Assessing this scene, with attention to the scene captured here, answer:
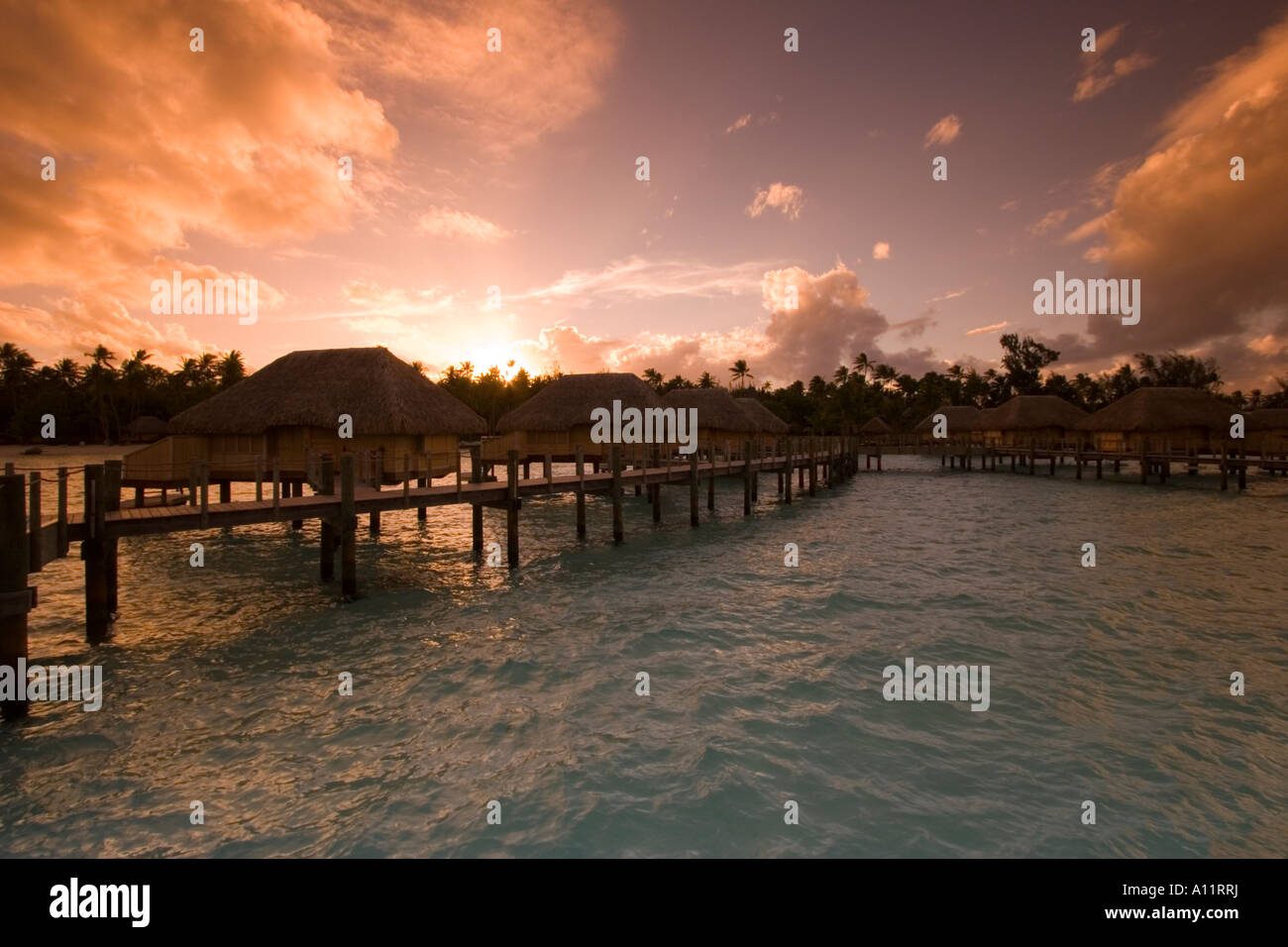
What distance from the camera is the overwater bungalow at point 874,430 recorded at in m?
70.2

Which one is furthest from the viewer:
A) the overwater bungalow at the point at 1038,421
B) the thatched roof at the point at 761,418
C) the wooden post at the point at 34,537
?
the overwater bungalow at the point at 1038,421

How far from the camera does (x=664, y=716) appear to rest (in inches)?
301

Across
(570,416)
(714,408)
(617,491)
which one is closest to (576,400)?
(570,416)

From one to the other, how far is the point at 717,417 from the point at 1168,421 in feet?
94.0

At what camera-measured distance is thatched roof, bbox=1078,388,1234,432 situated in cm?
3881

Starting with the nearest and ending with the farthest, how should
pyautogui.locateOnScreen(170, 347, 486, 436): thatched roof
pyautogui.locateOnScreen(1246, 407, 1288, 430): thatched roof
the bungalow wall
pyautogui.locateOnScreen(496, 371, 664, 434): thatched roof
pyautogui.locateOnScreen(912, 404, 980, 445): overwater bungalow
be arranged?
pyautogui.locateOnScreen(170, 347, 486, 436): thatched roof → pyautogui.locateOnScreen(496, 371, 664, 434): thatched roof → the bungalow wall → pyautogui.locateOnScreen(1246, 407, 1288, 430): thatched roof → pyautogui.locateOnScreen(912, 404, 980, 445): overwater bungalow

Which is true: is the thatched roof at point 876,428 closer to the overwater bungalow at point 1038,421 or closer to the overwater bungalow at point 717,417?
the overwater bungalow at point 1038,421

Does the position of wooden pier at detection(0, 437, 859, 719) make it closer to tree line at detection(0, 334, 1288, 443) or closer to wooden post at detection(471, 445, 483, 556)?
wooden post at detection(471, 445, 483, 556)

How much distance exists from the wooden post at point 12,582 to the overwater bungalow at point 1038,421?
55.5 meters

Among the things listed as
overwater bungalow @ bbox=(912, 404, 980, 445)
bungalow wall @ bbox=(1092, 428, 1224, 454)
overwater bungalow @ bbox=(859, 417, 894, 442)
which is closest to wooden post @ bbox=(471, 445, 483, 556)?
bungalow wall @ bbox=(1092, 428, 1224, 454)

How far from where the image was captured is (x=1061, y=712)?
24.9 feet

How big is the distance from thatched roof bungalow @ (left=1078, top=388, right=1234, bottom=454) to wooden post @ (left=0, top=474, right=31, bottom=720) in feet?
161

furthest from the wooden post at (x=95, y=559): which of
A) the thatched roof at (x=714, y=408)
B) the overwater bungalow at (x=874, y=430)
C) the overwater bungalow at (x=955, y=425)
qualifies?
the overwater bungalow at (x=874, y=430)

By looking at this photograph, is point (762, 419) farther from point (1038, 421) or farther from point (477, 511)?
point (477, 511)
